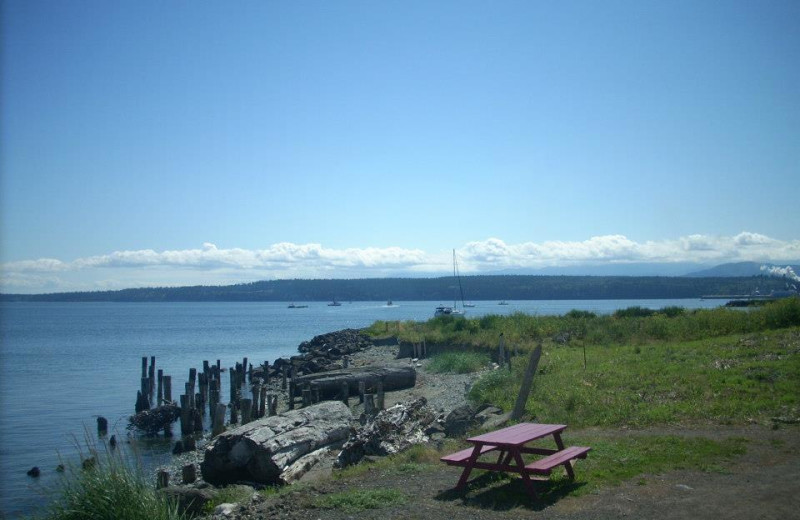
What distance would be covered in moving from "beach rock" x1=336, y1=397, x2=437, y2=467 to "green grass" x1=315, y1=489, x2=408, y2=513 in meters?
3.29

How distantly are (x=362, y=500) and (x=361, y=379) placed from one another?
57.2 feet

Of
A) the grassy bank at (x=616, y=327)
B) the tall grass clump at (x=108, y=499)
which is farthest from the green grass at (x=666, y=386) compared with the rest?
the tall grass clump at (x=108, y=499)

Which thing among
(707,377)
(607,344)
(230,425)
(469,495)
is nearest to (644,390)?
(707,377)

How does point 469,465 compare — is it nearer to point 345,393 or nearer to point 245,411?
point 245,411

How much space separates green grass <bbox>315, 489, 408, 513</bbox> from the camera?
27.6 feet

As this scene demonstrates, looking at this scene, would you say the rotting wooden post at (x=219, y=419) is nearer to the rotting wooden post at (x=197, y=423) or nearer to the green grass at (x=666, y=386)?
the rotting wooden post at (x=197, y=423)

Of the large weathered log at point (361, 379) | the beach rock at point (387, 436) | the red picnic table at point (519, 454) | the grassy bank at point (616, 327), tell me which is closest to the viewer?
the red picnic table at point (519, 454)

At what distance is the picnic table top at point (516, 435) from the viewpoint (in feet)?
27.0

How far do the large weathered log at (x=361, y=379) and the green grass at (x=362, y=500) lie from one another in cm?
1611

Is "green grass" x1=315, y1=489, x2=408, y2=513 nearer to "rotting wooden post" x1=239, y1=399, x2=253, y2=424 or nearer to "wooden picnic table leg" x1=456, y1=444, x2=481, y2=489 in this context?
"wooden picnic table leg" x1=456, y1=444, x2=481, y2=489

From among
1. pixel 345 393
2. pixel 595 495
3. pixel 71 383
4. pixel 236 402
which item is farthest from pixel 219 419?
pixel 71 383

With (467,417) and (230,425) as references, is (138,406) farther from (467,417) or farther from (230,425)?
(467,417)

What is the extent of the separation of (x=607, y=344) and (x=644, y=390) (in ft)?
40.1

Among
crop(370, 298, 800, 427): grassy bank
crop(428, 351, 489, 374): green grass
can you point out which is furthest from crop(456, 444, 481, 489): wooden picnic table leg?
crop(428, 351, 489, 374): green grass
